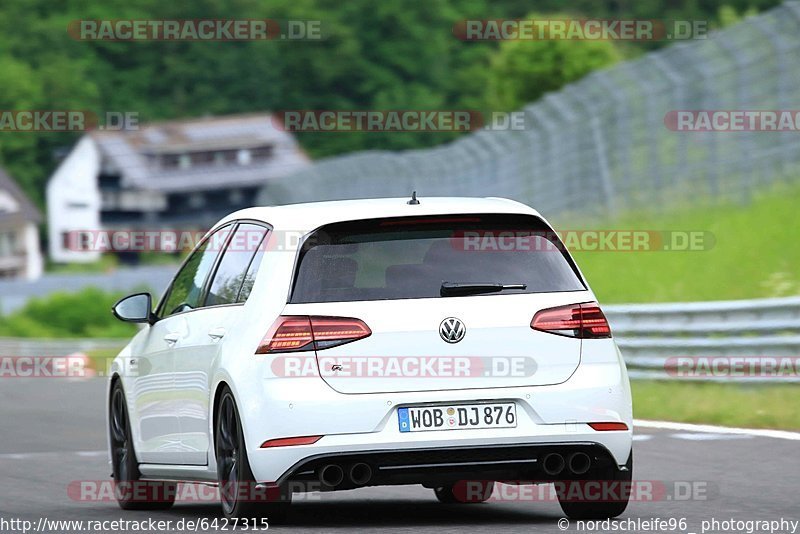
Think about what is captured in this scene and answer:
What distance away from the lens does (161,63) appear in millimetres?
150250

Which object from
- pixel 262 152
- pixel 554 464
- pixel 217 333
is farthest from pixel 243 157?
pixel 554 464

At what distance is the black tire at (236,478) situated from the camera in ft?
28.2

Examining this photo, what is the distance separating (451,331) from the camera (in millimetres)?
8469

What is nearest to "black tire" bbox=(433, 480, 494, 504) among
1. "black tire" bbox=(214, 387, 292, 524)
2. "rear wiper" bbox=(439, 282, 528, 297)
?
"black tire" bbox=(214, 387, 292, 524)

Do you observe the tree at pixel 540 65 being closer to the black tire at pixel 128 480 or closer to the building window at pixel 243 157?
the building window at pixel 243 157

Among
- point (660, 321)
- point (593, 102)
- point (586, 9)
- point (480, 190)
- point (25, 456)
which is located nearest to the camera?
point (25, 456)

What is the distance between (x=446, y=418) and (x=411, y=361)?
11.4 inches

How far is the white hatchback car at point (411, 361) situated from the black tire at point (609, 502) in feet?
0.04

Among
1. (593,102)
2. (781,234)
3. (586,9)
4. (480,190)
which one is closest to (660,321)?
(781,234)

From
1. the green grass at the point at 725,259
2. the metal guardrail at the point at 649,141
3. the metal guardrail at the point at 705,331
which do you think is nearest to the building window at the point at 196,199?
the metal guardrail at the point at 649,141

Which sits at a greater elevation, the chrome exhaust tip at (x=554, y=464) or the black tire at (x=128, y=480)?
the chrome exhaust tip at (x=554, y=464)

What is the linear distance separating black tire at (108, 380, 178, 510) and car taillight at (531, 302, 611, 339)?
9.64 ft

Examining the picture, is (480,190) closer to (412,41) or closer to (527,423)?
(527,423)

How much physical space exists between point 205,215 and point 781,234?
395 ft
